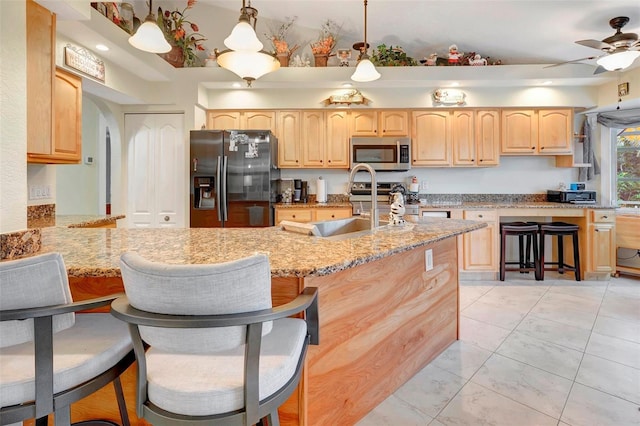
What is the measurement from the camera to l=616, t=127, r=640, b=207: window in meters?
4.59

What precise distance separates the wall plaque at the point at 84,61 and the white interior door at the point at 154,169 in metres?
1.00

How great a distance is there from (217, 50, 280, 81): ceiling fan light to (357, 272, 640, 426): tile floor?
2.07 metres

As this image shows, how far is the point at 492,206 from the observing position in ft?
13.9

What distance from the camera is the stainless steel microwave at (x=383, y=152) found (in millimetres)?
4512

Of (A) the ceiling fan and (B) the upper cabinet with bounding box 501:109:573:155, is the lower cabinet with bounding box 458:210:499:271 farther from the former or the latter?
(A) the ceiling fan

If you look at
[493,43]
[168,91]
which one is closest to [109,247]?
[168,91]

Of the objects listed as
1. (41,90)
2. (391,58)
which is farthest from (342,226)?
(391,58)

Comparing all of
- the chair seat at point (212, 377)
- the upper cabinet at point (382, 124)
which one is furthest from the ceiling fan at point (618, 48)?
the chair seat at point (212, 377)

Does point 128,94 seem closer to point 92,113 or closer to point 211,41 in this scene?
point 211,41

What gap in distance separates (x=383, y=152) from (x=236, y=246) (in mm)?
3359

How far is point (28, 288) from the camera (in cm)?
87

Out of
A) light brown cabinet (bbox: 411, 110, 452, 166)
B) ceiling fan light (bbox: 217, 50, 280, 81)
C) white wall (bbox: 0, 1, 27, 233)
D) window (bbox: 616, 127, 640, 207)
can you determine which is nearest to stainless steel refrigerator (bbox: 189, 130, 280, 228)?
ceiling fan light (bbox: 217, 50, 280, 81)

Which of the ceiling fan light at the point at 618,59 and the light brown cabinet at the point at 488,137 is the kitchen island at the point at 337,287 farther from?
the light brown cabinet at the point at 488,137

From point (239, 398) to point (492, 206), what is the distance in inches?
164
